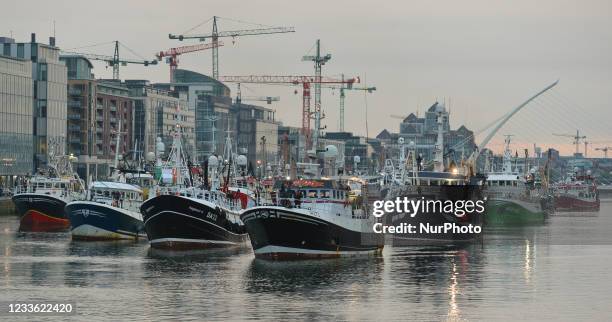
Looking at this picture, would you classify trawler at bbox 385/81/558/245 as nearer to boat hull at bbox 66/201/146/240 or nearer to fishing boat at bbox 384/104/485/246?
fishing boat at bbox 384/104/485/246

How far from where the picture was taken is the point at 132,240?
120438 mm

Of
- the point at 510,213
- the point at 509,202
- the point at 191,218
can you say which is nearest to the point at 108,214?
the point at 191,218

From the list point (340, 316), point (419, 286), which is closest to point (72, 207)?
point (419, 286)

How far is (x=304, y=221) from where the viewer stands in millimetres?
89812

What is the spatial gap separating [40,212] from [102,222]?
83.5 feet

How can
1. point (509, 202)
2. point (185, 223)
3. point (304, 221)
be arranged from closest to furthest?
point (304, 221) → point (185, 223) → point (509, 202)

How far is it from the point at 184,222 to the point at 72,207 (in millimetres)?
18668

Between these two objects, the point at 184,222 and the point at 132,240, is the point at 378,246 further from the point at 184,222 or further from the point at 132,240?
the point at 132,240

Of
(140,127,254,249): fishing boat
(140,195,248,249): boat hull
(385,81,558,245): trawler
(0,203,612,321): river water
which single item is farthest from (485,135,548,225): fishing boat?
(140,195,248,249): boat hull

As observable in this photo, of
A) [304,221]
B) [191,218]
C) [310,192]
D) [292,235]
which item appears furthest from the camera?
[191,218]

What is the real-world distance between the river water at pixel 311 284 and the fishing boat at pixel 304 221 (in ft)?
3.96

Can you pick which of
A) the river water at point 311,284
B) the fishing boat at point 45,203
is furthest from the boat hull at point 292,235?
the fishing boat at point 45,203

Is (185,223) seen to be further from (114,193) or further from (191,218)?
(114,193)

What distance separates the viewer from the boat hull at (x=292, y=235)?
294 feet
